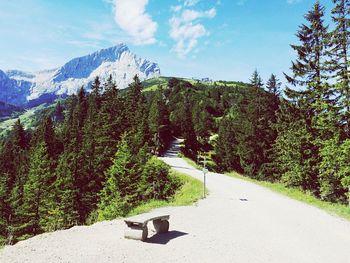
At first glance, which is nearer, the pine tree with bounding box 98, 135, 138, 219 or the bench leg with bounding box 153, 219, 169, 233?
the bench leg with bounding box 153, 219, 169, 233

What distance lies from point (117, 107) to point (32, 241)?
49.2 m

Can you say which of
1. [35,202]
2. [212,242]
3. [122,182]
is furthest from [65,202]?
[212,242]

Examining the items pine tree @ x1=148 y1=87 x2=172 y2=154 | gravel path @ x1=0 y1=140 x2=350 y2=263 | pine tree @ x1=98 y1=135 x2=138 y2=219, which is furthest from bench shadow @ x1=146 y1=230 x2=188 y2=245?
pine tree @ x1=148 y1=87 x2=172 y2=154

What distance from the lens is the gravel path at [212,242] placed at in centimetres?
1104

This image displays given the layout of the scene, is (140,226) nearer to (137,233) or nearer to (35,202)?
(137,233)

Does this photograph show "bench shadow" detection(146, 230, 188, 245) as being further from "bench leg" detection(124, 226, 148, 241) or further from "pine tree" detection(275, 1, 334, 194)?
"pine tree" detection(275, 1, 334, 194)

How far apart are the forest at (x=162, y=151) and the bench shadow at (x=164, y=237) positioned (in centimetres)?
1574

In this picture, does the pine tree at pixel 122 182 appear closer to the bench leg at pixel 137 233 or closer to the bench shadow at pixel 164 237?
the bench shadow at pixel 164 237

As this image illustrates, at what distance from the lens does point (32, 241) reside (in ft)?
43.1

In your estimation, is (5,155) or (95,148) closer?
(95,148)

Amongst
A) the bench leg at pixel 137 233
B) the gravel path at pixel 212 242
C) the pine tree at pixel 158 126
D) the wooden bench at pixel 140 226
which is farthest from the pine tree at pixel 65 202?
the bench leg at pixel 137 233

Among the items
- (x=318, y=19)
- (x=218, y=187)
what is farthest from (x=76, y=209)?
(x=318, y=19)

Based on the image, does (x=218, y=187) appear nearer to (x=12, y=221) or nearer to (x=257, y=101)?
(x=257, y=101)

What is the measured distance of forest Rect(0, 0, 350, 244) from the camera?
29906 mm
